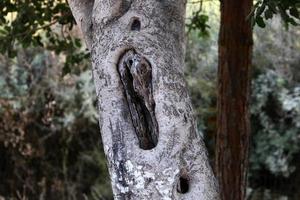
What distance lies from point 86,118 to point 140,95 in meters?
4.78

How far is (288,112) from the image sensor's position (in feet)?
19.4

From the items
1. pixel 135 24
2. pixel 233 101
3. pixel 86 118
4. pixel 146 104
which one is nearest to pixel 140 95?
pixel 146 104

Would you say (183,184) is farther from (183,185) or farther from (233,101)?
(233,101)

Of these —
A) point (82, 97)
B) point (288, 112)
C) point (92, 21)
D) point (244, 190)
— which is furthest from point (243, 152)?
point (82, 97)

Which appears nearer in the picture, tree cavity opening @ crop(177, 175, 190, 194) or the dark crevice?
tree cavity opening @ crop(177, 175, 190, 194)

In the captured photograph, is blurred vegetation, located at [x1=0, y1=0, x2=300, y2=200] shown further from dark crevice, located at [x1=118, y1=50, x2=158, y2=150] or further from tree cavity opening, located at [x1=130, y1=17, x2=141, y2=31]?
dark crevice, located at [x1=118, y1=50, x2=158, y2=150]

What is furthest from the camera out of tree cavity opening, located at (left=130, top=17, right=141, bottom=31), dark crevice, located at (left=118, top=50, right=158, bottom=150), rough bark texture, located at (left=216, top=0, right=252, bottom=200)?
rough bark texture, located at (left=216, top=0, right=252, bottom=200)

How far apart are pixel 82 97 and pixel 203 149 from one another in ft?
15.8

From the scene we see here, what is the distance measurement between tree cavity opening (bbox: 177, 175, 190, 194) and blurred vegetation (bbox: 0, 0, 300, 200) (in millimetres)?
4314

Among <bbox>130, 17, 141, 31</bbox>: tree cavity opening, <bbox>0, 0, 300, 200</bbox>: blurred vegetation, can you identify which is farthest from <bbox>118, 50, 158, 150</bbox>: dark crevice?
<bbox>0, 0, 300, 200</bbox>: blurred vegetation

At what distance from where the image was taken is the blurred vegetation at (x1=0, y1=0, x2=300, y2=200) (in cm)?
600

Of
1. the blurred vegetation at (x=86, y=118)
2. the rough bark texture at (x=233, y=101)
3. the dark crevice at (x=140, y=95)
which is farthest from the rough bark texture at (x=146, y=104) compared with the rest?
the blurred vegetation at (x=86, y=118)

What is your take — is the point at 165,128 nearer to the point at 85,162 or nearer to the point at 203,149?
the point at 203,149

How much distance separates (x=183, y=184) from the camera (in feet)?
5.14
